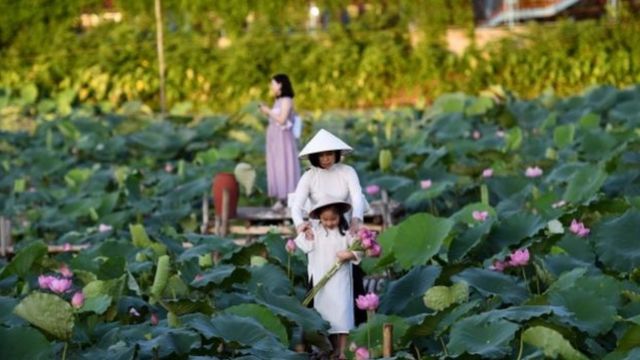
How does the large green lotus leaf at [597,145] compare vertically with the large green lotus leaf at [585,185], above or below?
below

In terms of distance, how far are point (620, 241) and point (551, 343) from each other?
152 centimetres

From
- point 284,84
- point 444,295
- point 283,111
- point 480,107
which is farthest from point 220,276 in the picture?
point 480,107

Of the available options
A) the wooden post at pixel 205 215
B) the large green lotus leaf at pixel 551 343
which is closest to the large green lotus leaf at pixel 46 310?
the large green lotus leaf at pixel 551 343

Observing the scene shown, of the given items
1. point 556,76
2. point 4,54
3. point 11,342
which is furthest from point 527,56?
point 11,342

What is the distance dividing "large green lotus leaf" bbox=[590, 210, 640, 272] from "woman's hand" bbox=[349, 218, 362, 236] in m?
0.97

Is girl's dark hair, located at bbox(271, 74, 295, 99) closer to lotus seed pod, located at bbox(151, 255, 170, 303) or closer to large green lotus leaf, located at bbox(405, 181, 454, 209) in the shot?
large green lotus leaf, located at bbox(405, 181, 454, 209)

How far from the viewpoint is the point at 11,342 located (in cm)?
438

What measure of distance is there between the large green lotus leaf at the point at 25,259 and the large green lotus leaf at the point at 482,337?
191cm

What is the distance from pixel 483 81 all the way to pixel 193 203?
31.8ft

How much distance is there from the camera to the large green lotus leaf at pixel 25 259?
5918 millimetres

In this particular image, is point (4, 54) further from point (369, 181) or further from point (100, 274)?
point (100, 274)

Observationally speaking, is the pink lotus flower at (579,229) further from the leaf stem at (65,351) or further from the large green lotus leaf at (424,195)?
the leaf stem at (65,351)

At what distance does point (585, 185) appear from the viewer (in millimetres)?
7223

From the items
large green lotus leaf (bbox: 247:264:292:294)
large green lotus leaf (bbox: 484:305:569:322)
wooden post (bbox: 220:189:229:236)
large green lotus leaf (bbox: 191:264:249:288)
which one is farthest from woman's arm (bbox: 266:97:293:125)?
large green lotus leaf (bbox: 484:305:569:322)
